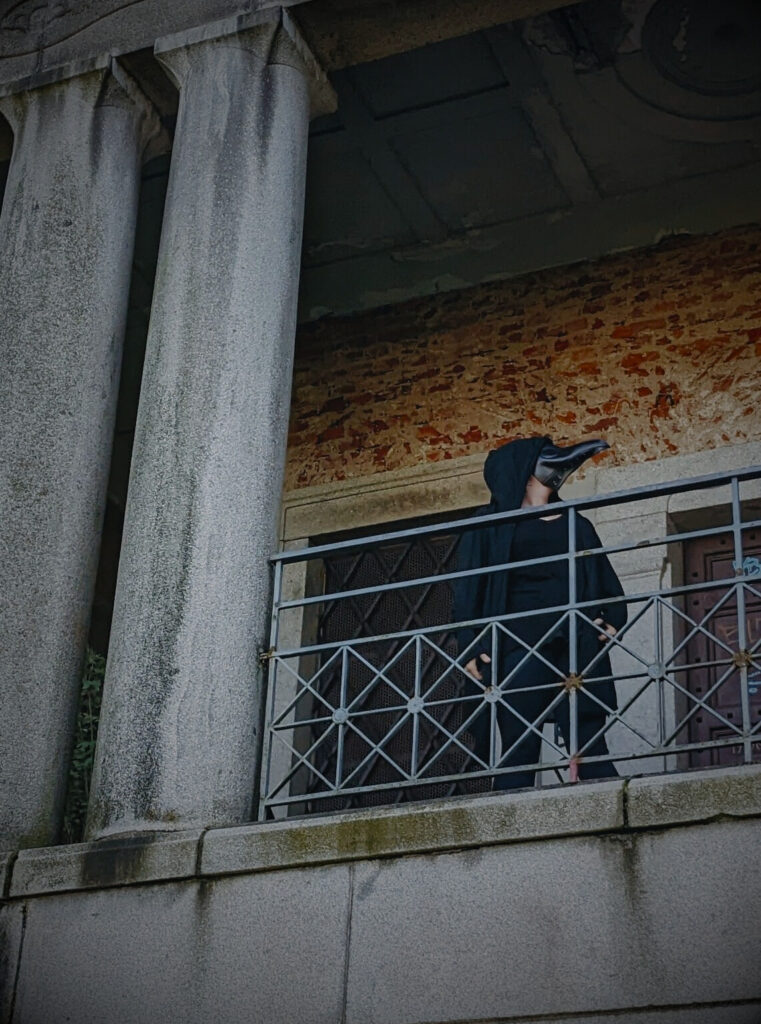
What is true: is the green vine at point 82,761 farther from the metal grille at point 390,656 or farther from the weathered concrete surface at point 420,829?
the metal grille at point 390,656

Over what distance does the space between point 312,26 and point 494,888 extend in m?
4.58

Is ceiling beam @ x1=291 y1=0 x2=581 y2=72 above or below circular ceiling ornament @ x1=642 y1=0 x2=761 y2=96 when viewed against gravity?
below

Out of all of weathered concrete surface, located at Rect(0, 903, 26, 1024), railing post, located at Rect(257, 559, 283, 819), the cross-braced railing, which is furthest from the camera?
railing post, located at Rect(257, 559, 283, 819)

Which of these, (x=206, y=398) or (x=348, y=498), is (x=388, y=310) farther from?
(x=206, y=398)

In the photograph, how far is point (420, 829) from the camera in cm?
655

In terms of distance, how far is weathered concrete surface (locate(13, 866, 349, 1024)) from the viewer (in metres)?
6.51

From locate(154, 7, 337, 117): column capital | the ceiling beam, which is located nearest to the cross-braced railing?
locate(154, 7, 337, 117): column capital

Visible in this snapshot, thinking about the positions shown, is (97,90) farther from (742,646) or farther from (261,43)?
(742,646)

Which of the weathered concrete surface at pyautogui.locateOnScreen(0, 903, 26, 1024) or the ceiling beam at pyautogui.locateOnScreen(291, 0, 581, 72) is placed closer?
the weathered concrete surface at pyautogui.locateOnScreen(0, 903, 26, 1024)

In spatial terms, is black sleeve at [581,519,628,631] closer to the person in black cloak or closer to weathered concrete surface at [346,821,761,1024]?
the person in black cloak

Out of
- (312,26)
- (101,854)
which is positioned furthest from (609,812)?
(312,26)

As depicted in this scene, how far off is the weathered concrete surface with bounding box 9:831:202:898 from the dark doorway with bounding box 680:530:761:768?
308 centimetres

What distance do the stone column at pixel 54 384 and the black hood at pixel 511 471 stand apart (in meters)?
1.85

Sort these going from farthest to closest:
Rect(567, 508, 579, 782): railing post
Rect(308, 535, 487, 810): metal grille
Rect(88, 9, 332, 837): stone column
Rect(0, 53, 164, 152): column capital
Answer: Rect(308, 535, 487, 810): metal grille
Rect(0, 53, 164, 152): column capital
Rect(88, 9, 332, 837): stone column
Rect(567, 508, 579, 782): railing post
